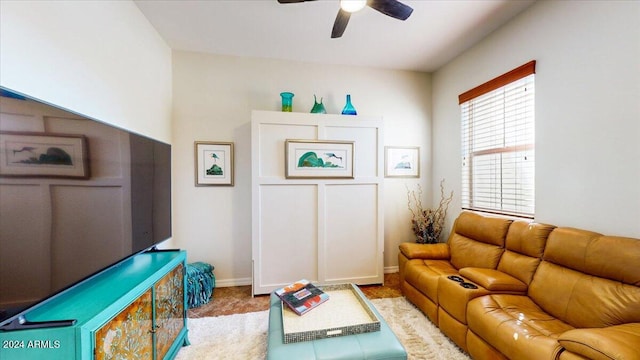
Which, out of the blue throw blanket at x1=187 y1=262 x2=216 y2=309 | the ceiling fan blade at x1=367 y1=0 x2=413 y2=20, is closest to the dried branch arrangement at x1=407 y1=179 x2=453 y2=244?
the ceiling fan blade at x1=367 y1=0 x2=413 y2=20

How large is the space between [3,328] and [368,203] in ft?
9.59

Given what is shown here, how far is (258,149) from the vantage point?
2.92 metres

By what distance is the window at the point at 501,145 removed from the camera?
2.37 meters

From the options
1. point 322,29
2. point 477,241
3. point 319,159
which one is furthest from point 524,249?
point 322,29

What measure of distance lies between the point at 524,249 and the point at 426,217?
1.39 m

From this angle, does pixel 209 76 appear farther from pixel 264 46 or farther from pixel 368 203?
pixel 368 203

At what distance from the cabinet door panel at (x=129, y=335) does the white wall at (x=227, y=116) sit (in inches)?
67.3

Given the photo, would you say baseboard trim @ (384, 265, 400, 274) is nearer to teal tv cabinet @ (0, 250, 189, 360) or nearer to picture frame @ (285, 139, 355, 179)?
picture frame @ (285, 139, 355, 179)

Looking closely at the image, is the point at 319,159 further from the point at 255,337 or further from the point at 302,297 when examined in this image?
the point at 255,337

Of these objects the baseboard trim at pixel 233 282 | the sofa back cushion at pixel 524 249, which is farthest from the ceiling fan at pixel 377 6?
the baseboard trim at pixel 233 282

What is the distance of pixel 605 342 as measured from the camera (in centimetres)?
112

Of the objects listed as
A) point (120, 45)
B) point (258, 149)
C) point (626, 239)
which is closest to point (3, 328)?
point (120, 45)

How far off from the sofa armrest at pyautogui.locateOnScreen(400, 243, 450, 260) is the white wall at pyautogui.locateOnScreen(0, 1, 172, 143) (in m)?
2.99

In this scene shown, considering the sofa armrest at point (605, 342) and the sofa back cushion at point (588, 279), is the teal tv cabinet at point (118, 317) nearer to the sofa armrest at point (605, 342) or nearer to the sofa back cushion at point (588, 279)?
the sofa armrest at point (605, 342)
